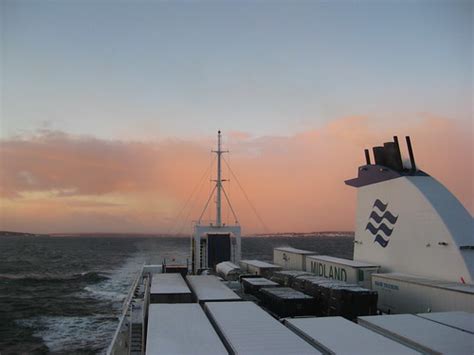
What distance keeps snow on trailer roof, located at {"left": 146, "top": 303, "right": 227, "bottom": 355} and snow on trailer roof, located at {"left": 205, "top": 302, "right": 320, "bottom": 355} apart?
1.09ft

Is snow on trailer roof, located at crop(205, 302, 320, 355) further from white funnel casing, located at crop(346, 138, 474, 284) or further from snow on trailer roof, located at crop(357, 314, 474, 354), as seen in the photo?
white funnel casing, located at crop(346, 138, 474, 284)

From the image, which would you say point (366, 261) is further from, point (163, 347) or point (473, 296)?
point (163, 347)

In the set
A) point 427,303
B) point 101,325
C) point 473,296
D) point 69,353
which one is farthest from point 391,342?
point 101,325

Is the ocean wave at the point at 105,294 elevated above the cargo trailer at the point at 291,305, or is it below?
below

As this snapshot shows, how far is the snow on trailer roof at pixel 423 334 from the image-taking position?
9273 millimetres

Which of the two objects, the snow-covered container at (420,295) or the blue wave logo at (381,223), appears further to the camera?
the blue wave logo at (381,223)

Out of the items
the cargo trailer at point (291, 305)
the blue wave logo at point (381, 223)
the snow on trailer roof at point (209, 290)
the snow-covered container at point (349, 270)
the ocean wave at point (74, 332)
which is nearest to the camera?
the cargo trailer at point (291, 305)

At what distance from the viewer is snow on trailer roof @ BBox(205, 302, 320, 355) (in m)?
9.22

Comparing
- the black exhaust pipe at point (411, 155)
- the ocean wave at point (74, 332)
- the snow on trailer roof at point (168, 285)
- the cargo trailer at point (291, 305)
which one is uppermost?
the black exhaust pipe at point (411, 155)

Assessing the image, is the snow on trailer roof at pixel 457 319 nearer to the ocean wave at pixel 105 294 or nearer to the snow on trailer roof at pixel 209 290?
the snow on trailer roof at pixel 209 290

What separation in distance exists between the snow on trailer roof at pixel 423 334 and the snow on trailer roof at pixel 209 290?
6135 millimetres

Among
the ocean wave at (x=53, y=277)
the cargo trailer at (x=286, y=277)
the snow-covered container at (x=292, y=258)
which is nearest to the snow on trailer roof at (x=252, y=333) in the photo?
the cargo trailer at (x=286, y=277)

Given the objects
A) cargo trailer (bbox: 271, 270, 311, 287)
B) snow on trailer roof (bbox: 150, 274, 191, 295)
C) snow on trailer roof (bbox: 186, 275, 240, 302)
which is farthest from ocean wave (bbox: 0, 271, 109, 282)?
cargo trailer (bbox: 271, 270, 311, 287)

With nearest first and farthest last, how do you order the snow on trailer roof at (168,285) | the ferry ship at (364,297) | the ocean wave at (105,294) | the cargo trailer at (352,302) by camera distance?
the ferry ship at (364,297) → the cargo trailer at (352,302) → the snow on trailer roof at (168,285) → the ocean wave at (105,294)
